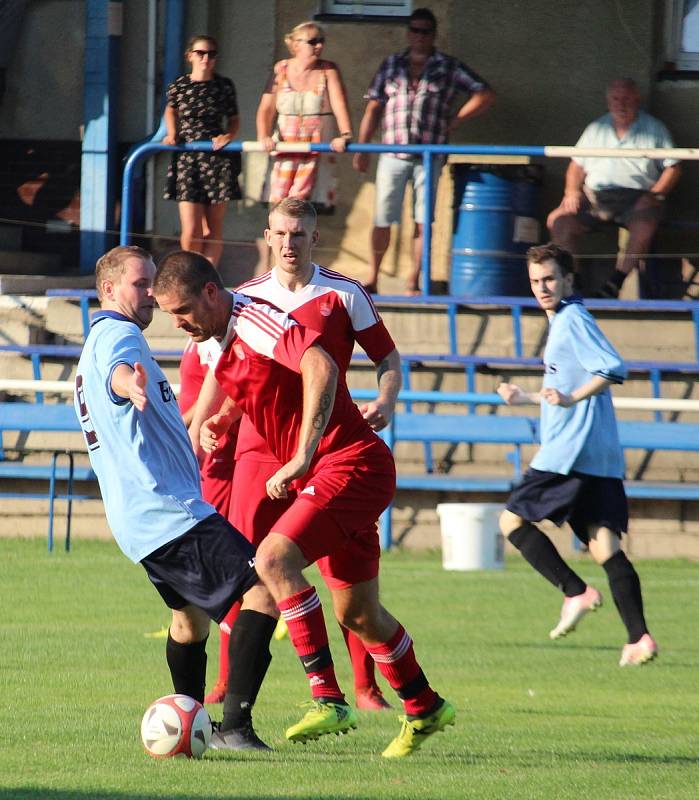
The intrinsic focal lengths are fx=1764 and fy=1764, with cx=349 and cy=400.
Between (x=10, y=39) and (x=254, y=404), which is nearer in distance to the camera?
(x=254, y=404)

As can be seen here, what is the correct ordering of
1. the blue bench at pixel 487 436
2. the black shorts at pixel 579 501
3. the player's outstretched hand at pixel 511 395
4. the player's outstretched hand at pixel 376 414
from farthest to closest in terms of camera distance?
the blue bench at pixel 487 436 < the black shorts at pixel 579 501 < the player's outstretched hand at pixel 511 395 < the player's outstretched hand at pixel 376 414

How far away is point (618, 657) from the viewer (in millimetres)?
9281

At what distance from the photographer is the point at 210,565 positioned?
6.02m

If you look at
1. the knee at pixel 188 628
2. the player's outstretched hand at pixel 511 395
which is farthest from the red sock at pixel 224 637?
the player's outstretched hand at pixel 511 395

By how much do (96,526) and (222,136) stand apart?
137 inches

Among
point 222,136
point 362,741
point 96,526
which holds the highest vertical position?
point 222,136

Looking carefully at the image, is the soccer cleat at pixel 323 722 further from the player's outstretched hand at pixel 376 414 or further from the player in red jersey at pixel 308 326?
the player's outstretched hand at pixel 376 414

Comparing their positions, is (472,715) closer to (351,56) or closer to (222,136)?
(222,136)

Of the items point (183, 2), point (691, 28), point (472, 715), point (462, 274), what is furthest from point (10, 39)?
point (472, 715)

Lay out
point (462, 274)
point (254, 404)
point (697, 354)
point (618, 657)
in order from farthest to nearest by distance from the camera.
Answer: point (462, 274) < point (697, 354) < point (618, 657) < point (254, 404)

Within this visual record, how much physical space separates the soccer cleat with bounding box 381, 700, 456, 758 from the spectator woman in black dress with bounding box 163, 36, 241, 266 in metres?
9.39

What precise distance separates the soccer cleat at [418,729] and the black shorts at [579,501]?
3.03m

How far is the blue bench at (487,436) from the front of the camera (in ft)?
43.1

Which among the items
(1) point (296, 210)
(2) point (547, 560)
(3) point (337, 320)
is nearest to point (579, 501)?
(2) point (547, 560)
